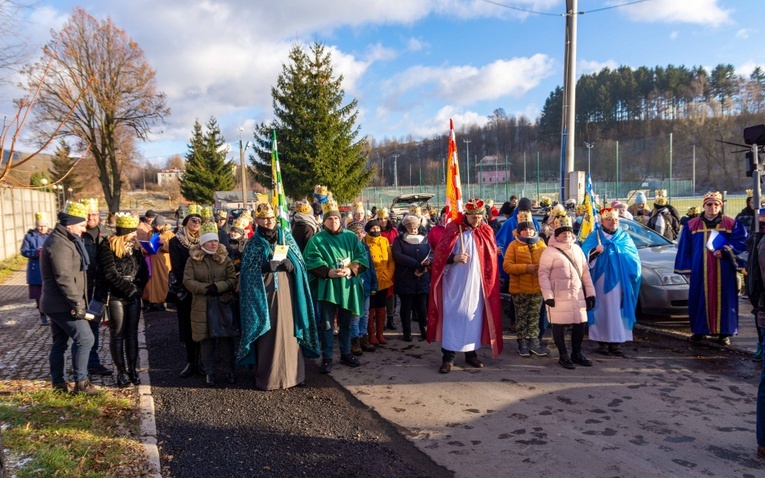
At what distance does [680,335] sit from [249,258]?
238 inches

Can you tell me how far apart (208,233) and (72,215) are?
136 cm

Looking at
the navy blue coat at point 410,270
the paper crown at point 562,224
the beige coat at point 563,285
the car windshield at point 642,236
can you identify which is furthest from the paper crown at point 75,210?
the car windshield at point 642,236

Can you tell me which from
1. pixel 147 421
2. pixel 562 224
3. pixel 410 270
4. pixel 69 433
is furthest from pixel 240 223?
pixel 562 224

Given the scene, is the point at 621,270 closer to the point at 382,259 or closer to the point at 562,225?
the point at 562,225

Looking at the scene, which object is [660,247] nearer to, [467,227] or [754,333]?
[754,333]

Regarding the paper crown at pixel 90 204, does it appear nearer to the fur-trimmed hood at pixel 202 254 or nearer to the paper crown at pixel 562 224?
the fur-trimmed hood at pixel 202 254

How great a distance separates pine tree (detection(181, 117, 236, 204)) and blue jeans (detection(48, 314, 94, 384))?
4496 centimetres

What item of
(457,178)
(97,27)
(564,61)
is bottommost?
(457,178)

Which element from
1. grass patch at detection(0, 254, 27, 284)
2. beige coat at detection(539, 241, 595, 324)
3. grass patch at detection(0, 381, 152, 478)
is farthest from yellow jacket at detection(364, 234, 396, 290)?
grass patch at detection(0, 254, 27, 284)

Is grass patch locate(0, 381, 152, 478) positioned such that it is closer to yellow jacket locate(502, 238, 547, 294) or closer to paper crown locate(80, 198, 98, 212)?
paper crown locate(80, 198, 98, 212)

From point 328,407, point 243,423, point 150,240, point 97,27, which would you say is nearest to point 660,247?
point 328,407

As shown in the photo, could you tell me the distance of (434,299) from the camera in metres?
6.43

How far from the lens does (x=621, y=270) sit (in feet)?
22.3

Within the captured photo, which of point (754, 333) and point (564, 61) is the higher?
point (564, 61)
